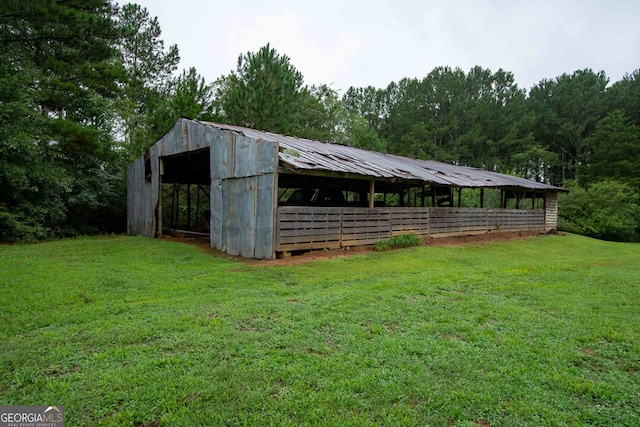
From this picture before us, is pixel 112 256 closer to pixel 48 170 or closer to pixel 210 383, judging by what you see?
pixel 48 170

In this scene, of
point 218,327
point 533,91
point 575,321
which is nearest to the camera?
point 218,327

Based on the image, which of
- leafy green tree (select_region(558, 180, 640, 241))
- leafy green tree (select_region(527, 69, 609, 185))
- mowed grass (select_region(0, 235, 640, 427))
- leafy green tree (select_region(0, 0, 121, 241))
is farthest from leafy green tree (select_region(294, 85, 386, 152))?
mowed grass (select_region(0, 235, 640, 427))

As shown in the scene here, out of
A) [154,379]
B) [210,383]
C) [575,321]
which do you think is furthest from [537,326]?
[154,379]

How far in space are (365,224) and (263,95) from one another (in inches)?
466

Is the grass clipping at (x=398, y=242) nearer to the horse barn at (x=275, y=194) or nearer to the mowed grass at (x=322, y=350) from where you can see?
the horse barn at (x=275, y=194)

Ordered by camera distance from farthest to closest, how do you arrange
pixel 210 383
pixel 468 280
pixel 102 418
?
pixel 468 280, pixel 210 383, pixel 102 418

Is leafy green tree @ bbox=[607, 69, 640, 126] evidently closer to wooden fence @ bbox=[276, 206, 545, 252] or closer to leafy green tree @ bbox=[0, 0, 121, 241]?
wooden fence @ bbox=[276, 206, 545, 252]

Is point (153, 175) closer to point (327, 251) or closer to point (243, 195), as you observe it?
point (243, 195)

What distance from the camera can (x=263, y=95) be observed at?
19969mm

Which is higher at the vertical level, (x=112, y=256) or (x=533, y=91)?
(x=533, y=91)

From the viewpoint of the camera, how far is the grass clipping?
11509 mm

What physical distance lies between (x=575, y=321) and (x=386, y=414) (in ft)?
10.7

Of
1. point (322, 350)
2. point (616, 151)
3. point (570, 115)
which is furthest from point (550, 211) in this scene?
point (322, 350)

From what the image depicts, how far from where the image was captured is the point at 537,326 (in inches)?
161
